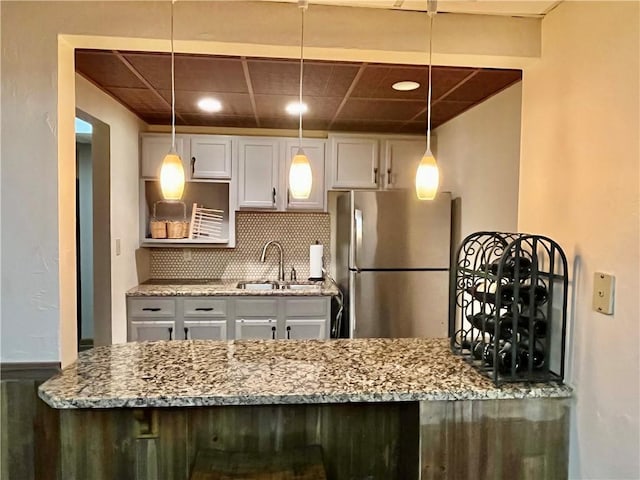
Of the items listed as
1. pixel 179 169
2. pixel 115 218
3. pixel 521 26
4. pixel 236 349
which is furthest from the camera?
pixel 115 218

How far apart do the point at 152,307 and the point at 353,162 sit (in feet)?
6.25

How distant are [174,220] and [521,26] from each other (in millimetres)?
3046

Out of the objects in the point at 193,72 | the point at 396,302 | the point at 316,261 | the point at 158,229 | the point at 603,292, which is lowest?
the point at 396,302

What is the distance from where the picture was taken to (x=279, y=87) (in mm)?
2691

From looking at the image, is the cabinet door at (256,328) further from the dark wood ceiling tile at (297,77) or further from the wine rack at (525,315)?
the wine rack at (525,315)

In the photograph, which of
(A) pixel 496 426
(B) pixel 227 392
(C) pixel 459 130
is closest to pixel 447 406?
(A) pixel 496 426

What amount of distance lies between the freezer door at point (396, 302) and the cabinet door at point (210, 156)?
136cm

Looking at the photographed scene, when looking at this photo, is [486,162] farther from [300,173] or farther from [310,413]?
[310,413]

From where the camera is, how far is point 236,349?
184 centimetres

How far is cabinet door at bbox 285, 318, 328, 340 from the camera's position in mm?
3443

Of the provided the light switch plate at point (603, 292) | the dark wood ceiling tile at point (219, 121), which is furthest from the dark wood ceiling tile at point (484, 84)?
the dark wood ceiling tile at point (219, 121)

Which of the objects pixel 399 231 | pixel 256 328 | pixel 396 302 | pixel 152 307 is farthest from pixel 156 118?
pixel 396 302

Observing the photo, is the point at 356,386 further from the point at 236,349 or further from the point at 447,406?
the point at 236,349

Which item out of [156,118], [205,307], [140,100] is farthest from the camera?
[156,118]
